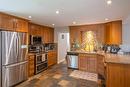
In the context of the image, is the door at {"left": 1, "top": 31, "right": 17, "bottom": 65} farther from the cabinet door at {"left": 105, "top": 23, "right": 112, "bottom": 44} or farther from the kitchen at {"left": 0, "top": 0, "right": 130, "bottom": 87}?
the cabinet door at {"left": 105, "top": 23, "right": 112, "bottom": 44}

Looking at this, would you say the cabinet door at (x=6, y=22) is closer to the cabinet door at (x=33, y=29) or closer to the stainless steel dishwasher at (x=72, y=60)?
the cabinet door at (x=33, y=29)

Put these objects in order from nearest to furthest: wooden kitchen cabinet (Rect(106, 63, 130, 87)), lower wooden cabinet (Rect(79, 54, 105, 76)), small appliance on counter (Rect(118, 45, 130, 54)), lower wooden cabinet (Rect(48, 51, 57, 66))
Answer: wooden kitchen cabinet (Rect(106, 63, 130, 87)), small appliance on counter (Rect(118, 45, 130, 54)), lower wooden cabinet (Rect(79, 54, 105, 76)), lower wooden cabinet (Rect(48, 51, 57, 66))

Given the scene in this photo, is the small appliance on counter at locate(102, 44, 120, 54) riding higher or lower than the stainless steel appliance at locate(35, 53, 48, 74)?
higher

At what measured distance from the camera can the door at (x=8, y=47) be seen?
3.54 m

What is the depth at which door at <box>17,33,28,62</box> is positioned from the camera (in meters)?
4.09

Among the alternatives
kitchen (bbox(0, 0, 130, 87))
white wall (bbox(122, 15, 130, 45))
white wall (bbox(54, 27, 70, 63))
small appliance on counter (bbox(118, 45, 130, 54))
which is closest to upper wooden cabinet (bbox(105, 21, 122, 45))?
kitchen (bbox(0, 0, 130, 87))

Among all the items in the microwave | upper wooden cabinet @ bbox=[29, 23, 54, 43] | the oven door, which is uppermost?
upper wooden cabinet @ bbox=[29, 23, 54, 43]

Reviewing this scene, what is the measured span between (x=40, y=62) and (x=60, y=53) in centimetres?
283

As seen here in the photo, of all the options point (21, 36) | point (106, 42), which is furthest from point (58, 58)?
point (21, 36)

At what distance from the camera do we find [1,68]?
3.47m

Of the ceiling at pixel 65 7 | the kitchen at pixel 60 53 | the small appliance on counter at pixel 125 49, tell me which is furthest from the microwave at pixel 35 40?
the small appliance on counter at pixel 125 49

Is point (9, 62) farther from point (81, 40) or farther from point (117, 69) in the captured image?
point (81, 40)

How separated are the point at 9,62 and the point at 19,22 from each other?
60.8 inches

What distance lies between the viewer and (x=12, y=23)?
3918 millimetres
